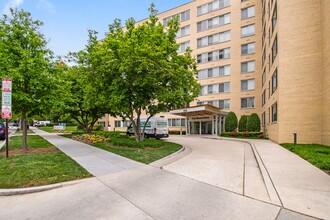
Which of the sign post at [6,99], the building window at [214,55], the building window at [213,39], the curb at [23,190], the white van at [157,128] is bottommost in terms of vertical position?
the curb at [23,190]

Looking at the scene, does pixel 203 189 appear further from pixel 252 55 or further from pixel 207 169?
pixel 252 55

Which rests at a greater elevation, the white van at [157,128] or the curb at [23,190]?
the white van at [157,128]

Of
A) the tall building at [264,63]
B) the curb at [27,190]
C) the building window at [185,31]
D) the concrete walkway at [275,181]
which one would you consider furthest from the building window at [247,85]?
the curb at [27,190]

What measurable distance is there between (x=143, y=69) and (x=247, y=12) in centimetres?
2712

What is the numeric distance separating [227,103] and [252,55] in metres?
8.24

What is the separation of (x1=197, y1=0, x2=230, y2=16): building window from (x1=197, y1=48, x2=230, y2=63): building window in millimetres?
7628

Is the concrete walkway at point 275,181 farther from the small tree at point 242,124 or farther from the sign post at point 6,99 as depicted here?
the small tree at point 242,124

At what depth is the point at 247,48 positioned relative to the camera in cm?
3106

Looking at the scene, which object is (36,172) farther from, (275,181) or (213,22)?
(213,22)

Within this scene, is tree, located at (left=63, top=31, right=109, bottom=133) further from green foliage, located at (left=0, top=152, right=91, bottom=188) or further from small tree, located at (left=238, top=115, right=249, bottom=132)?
small tree, located at (left=238, top=115, right=249, bottom=132)

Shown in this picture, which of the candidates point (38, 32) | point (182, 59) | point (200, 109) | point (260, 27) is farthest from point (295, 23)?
point (38, 32)

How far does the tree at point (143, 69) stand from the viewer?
1211 cm

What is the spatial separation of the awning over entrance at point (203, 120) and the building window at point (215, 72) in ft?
23.2

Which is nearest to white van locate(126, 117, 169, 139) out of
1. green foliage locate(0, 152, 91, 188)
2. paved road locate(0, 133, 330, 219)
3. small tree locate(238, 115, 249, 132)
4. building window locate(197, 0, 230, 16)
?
small tree locate(238, 115, 249, 132)
